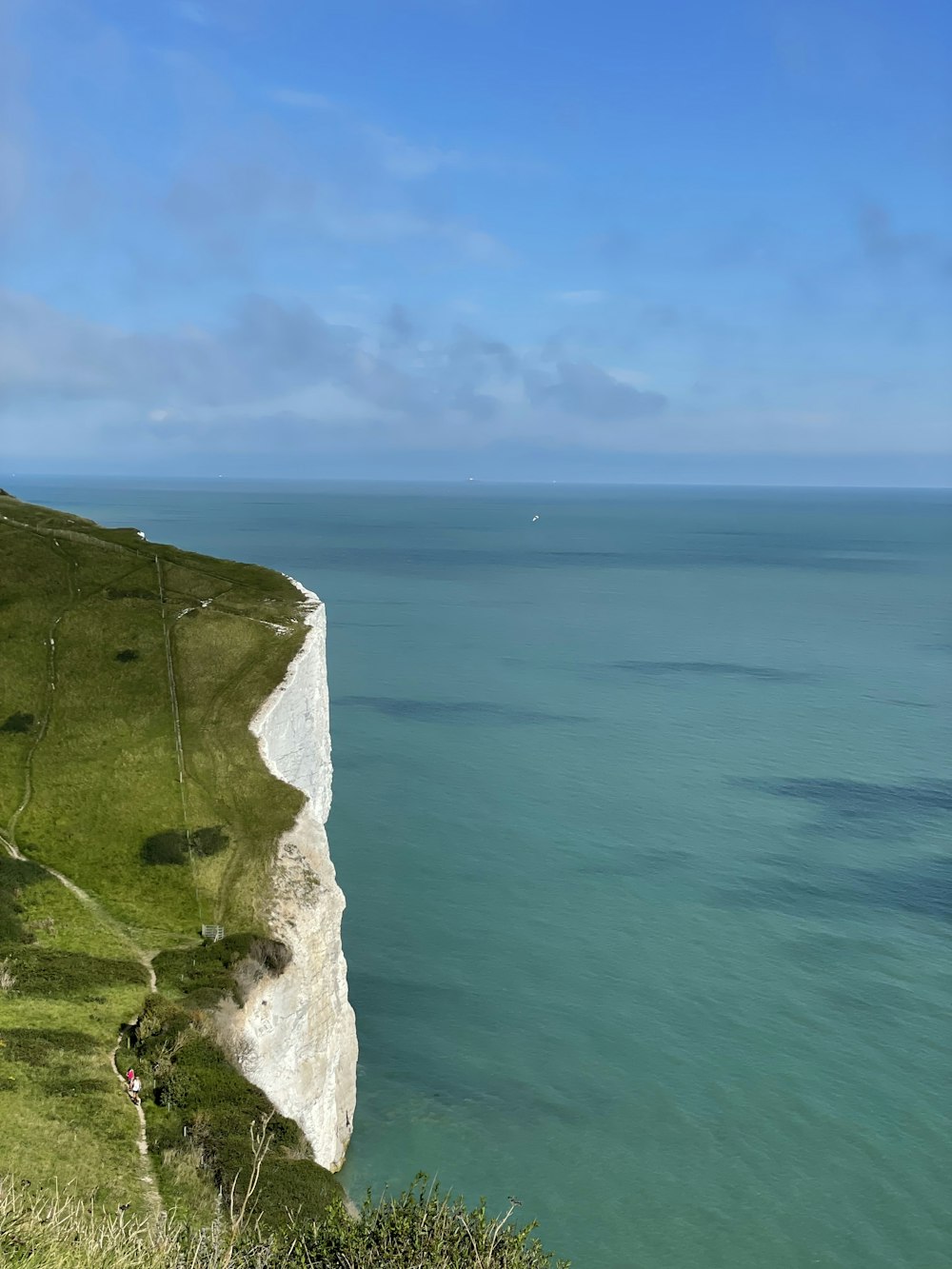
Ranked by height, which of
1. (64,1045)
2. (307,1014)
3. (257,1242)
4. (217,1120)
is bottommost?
(217,1120)

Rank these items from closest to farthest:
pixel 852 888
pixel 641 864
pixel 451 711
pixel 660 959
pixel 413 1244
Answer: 1. pixel 413 1244
2. pixel 660 959
3. pixel 852 888
4. pixel 641 864
5. pixel 451 711

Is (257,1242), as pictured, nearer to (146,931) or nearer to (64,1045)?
(64,1045)

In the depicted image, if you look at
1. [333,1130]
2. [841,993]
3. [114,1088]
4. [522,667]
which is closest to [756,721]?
[522,667]

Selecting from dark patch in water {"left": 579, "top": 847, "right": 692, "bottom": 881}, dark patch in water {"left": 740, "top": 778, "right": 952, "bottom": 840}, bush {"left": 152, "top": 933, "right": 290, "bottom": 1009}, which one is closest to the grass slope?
bush {"left": 152, "top": 933, "right": 290, "bottom": 1009}

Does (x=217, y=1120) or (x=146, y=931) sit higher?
(x=146, y=931)

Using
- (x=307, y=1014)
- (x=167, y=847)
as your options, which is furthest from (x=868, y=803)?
(x=167, y=847)

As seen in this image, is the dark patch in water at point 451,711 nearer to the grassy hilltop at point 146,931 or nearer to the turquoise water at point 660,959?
the turquoise water at point 660,959

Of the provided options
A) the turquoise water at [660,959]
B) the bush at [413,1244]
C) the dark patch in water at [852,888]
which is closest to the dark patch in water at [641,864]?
the turquoise water at [660,959]

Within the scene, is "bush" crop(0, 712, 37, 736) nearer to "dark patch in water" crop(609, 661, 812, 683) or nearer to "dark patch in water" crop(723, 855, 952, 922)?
"dark patch in water" crop(723, 855, 952, 922)

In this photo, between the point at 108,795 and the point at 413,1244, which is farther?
the point at 108,795
